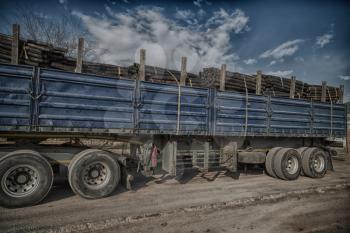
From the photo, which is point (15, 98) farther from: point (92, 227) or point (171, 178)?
point (171, 178)

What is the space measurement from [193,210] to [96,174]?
8.53ft

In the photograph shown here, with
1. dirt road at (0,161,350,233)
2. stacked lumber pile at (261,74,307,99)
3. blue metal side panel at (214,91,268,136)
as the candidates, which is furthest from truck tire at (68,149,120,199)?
stacked lumber pile at (261,74,307,99)

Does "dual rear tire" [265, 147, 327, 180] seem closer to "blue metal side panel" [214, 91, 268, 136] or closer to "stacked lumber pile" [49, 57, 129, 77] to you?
"blue metal side panel" [214, 91, 268, 136]

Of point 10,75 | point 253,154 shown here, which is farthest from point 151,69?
point 253,154

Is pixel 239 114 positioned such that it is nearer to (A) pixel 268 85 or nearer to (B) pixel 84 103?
(A) pixel 268 85

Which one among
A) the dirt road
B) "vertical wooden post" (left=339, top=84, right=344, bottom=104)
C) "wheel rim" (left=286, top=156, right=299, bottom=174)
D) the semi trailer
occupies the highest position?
"vertical wooden post" (left=339, top=84, right=344, bottom=104)

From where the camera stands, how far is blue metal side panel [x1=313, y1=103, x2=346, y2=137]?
9.30 metres

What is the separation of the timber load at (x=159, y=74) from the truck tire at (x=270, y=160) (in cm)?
250

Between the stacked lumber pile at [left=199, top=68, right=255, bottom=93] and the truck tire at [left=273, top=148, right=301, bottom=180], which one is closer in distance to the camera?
the truck tire at [left=273, top=148, right=301, bottom=180]

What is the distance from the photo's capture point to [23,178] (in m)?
4.93

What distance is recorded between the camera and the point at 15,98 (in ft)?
16.0

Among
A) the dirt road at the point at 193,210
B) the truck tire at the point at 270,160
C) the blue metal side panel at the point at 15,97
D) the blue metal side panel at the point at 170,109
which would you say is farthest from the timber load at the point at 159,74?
the dirt road at the point at 193,210

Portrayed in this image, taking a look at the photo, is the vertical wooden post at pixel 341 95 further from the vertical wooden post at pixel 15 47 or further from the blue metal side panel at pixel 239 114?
the vertical wooden post at pixel 15 47

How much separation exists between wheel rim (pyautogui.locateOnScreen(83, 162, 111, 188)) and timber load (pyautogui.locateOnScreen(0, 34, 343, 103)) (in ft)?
8.93
